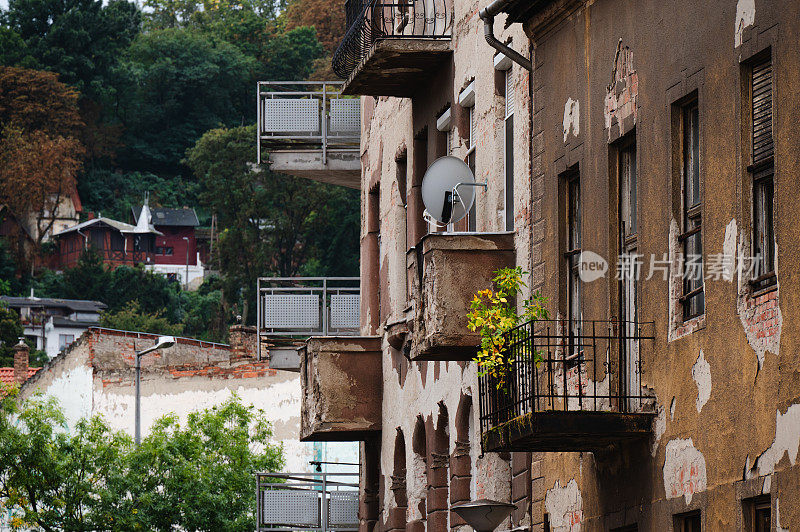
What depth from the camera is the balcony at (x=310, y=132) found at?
29.0m

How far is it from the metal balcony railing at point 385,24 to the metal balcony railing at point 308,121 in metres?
4.63

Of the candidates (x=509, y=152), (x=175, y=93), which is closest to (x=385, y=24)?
(x=509, y=152)

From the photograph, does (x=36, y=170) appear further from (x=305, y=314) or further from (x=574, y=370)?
(x=574, y=370)

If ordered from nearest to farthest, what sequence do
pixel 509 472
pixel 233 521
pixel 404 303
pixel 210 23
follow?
1. pixel 509 472
2. pixel 404 303
3. pixel 233 521
4. pixel 210 23

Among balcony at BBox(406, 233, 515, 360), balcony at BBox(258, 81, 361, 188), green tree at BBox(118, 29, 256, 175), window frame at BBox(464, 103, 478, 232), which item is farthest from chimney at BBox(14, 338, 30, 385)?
green tree at BBox(118, 29, 256, 175)

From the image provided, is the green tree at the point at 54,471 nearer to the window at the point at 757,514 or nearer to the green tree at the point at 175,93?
the window at the point at 757,514

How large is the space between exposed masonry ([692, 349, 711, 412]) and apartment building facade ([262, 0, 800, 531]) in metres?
0.02

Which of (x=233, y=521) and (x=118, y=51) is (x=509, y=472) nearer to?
(x=233, y=521)

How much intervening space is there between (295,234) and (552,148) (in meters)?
81.9

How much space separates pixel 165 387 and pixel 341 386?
106 ft

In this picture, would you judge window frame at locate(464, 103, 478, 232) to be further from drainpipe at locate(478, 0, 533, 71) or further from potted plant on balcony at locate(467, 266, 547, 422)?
potted plant on balcony at locate(467, 266, 547, 422)

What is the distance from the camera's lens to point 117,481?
41.3 metres

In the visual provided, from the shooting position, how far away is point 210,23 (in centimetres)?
14775

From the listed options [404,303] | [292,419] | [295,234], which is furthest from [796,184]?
[295,234]
